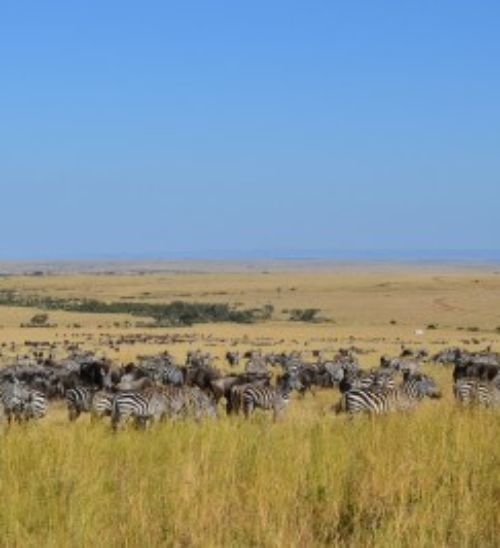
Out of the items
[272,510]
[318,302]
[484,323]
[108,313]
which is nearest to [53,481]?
[272,510]

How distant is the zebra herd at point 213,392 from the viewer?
661 inches

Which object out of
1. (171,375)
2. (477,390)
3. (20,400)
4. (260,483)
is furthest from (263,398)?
(260,483)

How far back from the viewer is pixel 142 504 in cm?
631

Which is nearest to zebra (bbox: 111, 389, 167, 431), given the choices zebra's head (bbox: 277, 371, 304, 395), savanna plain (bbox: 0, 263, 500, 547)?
savanna plain (bbox: 0, 263, 500, 547)

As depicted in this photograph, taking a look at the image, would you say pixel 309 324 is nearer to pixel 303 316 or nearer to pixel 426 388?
pixel 303 316

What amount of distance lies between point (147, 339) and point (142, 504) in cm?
4855

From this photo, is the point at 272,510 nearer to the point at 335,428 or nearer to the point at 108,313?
the point at 335,428

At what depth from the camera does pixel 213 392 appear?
22906mm

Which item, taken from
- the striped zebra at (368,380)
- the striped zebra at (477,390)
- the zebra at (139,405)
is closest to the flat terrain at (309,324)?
the striped zebra at (368,380)

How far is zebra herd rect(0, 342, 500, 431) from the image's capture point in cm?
1680

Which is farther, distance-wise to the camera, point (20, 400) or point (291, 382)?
point (291, 382)

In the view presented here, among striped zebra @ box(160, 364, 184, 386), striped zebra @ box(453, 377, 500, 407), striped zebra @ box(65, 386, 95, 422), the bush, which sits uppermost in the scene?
striped zebra @ box(453, 377, 500, 407)

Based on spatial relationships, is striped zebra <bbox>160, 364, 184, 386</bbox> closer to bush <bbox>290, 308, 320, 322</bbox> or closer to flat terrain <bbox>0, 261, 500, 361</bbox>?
flat terrain <bbox>0, 261, 500, 361</bbox>

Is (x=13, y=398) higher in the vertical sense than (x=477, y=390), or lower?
lower
